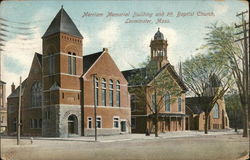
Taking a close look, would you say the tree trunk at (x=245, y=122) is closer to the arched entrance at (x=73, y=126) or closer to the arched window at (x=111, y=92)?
the arched window at (x=111, y=92)

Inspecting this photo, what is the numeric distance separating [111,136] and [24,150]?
541 centimetres

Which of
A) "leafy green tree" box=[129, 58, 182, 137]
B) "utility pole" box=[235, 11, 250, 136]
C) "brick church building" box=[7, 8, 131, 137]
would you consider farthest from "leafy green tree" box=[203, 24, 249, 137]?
"leafy green tree" box=[129, 58, 182, 137]

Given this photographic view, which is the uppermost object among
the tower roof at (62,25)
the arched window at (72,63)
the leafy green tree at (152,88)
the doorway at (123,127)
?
the tower roof at (62,25)

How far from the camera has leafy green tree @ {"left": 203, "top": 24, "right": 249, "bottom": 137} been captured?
1312 centimetres

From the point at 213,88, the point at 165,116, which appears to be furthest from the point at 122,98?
the point at 165,116

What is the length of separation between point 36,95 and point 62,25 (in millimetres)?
5871

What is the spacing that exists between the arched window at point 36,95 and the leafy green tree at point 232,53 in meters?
7.63

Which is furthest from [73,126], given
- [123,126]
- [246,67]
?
[246,67]

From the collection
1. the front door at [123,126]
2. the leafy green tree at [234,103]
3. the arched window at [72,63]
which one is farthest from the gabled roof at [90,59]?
the leafy green tree at [234,103]

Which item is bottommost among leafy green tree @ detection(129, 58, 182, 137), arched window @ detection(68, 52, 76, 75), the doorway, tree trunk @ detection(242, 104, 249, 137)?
the doorway

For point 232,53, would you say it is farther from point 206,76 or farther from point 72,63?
point 72,63

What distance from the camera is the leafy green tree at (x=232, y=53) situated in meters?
13.1

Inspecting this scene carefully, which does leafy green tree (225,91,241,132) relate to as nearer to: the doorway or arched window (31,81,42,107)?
the doorway

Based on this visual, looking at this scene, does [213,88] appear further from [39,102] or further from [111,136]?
[39,102]
